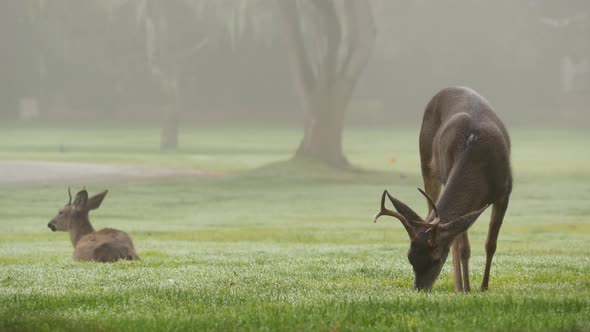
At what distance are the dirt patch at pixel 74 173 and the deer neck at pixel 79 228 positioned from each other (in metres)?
19.6

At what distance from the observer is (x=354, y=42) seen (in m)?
39.8

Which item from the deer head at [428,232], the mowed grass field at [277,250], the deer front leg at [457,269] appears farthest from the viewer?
the deer front leg at [457,269]

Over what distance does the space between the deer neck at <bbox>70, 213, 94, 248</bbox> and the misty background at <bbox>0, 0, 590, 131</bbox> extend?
155 feet

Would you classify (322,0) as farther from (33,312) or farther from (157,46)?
(33,312)

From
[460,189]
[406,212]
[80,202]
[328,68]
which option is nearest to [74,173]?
[328,68]

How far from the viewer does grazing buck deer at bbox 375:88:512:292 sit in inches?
325

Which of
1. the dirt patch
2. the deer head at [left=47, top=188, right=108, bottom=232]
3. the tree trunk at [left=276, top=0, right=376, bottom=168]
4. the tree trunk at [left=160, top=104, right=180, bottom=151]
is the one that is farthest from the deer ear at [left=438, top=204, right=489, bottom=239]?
the tree trunk at [left=160, top=104, right=180, bottom=151]

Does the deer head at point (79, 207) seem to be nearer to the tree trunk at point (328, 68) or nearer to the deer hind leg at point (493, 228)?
the deer hind leg at point (493, 228)

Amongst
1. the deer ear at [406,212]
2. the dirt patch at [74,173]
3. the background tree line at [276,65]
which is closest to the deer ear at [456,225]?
the deer ear at [406,212]

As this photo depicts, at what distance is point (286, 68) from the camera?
68.2 m

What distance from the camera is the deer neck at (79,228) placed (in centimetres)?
1489

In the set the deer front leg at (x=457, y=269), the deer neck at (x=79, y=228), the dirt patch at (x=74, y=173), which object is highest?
the deer front leg at (x=457, y=269)

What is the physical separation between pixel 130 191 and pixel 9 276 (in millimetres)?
22845

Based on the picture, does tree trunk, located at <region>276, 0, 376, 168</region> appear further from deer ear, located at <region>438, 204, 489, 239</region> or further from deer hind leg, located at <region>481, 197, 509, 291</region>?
deer ear, located at <region>438, 204, 489, 239</region>
